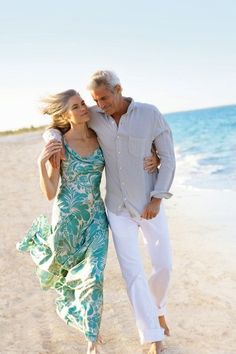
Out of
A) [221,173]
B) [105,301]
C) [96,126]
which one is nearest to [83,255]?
[96,126]

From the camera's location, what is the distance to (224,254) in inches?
264

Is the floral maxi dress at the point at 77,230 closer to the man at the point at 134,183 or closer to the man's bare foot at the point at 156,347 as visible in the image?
the man at the point at 134,183

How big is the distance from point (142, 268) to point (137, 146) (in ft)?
2.77

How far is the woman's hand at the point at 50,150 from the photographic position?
4.24 m

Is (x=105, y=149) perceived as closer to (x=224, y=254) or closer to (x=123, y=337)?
(x=123, y=337)

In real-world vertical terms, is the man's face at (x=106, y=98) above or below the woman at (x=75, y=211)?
above

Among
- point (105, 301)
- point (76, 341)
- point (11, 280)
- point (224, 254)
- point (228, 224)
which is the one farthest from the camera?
point (228, 224)

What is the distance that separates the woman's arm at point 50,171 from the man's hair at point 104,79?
19.1 inches

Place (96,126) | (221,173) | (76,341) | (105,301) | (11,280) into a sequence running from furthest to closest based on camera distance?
(221,173) < (11,280) < (105,301) < (76,341) < (96,126)

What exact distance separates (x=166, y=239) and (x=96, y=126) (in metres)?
0.96

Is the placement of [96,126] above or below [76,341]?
above

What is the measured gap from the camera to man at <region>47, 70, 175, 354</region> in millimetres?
4203

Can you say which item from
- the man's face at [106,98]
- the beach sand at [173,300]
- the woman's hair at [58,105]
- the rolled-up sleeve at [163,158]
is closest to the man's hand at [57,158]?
the woman's hair at [58,105]

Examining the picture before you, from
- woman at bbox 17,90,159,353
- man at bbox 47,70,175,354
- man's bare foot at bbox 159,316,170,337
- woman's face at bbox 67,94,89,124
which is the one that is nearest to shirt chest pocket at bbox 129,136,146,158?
man at bbox 47,70,175,354
